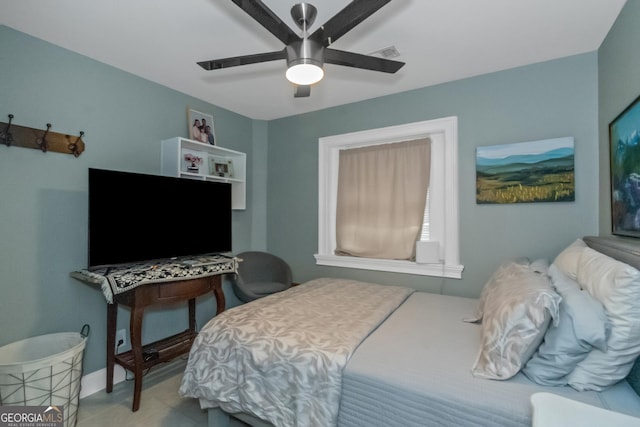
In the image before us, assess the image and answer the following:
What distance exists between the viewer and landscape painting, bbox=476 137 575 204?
7.48 feet

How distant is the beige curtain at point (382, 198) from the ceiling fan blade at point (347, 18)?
1.71 metres

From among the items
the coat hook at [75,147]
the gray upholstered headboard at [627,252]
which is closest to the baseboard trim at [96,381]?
the coat hook at [75,147]

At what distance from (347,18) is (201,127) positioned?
2.20 meters

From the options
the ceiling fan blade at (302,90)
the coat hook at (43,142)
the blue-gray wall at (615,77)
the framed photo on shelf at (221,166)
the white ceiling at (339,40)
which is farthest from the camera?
the framed photo on shelf at (221,166)

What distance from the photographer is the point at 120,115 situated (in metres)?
2.47

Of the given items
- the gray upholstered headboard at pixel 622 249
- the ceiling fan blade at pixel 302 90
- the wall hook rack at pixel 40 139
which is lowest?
the gray upholstered headboard at pixel 622 249

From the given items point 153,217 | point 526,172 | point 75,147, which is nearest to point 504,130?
point 526,172

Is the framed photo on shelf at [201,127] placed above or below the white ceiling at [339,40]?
below

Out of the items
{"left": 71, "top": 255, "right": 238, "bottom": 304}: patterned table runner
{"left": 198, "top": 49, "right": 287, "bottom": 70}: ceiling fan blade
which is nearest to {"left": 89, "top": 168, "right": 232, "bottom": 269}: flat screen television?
{"left": 71, "top": 255, "right": 238, "bottom": 304}: patterned table runner

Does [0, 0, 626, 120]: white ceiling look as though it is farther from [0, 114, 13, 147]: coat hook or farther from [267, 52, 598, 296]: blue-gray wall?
[0, 114, 13, 147]: coat hook

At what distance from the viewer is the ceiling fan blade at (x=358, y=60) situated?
1.61 metres

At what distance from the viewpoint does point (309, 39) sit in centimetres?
147

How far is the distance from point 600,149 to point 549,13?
1074 mm

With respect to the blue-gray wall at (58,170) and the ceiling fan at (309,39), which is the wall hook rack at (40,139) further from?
the ceiling fan at (309,39)
